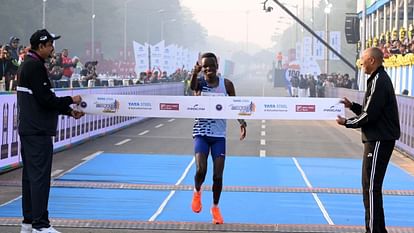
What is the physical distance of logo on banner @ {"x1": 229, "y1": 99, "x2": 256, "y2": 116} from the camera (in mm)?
9945

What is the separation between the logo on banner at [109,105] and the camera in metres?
10.5

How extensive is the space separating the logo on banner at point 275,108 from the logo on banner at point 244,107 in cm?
19

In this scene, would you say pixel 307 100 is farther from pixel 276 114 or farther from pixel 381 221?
pixel 381 221

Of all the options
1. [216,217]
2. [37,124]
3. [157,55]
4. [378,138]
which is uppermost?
[157,55]

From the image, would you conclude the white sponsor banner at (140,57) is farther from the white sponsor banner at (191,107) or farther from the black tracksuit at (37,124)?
the black tracksuit at (37,124)

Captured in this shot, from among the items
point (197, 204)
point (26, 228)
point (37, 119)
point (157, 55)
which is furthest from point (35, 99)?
point (157, 55)

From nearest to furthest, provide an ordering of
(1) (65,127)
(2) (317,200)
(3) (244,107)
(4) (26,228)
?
(4) (26,228)
(3) (244,107)
(2) (317,200)
(1) (65,127)

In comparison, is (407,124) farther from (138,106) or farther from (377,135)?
(377,135)

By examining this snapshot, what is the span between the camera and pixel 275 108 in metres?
10.5

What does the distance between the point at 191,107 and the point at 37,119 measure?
2657 mm

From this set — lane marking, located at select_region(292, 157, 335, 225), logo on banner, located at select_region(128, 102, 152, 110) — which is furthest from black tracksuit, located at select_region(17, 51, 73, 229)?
lane marking, located at select_region(292, 157, 335, 225)

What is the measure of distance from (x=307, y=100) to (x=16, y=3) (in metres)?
75.9

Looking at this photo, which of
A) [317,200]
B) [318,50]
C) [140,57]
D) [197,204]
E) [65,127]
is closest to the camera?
[197,204]

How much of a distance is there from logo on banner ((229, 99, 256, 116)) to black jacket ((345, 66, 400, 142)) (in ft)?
7.53
